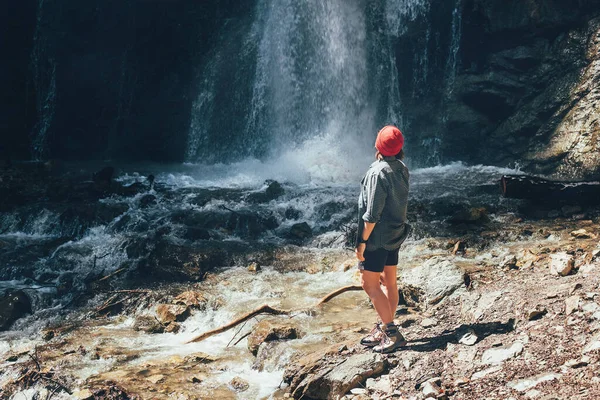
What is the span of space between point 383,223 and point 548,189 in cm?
657

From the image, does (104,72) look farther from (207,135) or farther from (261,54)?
(261,54)

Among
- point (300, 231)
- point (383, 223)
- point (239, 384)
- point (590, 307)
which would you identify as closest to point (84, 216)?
point (300, 231)

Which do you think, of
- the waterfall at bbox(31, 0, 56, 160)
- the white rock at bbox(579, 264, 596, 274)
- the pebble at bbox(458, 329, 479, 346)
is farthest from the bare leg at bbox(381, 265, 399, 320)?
the waterfall at bbox(31, 0, 56, 160)

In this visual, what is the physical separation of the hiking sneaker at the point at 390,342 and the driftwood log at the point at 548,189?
6361mm

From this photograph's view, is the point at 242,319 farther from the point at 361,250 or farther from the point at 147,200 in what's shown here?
the point at 147,200

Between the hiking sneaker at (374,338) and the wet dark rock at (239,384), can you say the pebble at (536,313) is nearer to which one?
the hiking sneaker at (374,338)

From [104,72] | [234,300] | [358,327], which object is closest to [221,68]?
[104,72]

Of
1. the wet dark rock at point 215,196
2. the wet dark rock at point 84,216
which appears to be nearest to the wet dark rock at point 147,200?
the wet dark rock at point 84,216

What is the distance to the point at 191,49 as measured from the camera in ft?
58.6

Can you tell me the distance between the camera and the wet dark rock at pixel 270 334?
521cm

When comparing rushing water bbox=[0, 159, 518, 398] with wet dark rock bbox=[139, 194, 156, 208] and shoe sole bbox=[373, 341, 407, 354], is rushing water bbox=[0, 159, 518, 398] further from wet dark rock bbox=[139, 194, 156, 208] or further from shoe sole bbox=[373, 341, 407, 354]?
shoe sole bbox=[373, 341, 407, 354]

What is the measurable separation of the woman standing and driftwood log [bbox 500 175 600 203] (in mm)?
6226

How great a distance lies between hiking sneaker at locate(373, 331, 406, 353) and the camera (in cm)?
423

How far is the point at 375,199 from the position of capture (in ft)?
13.4
